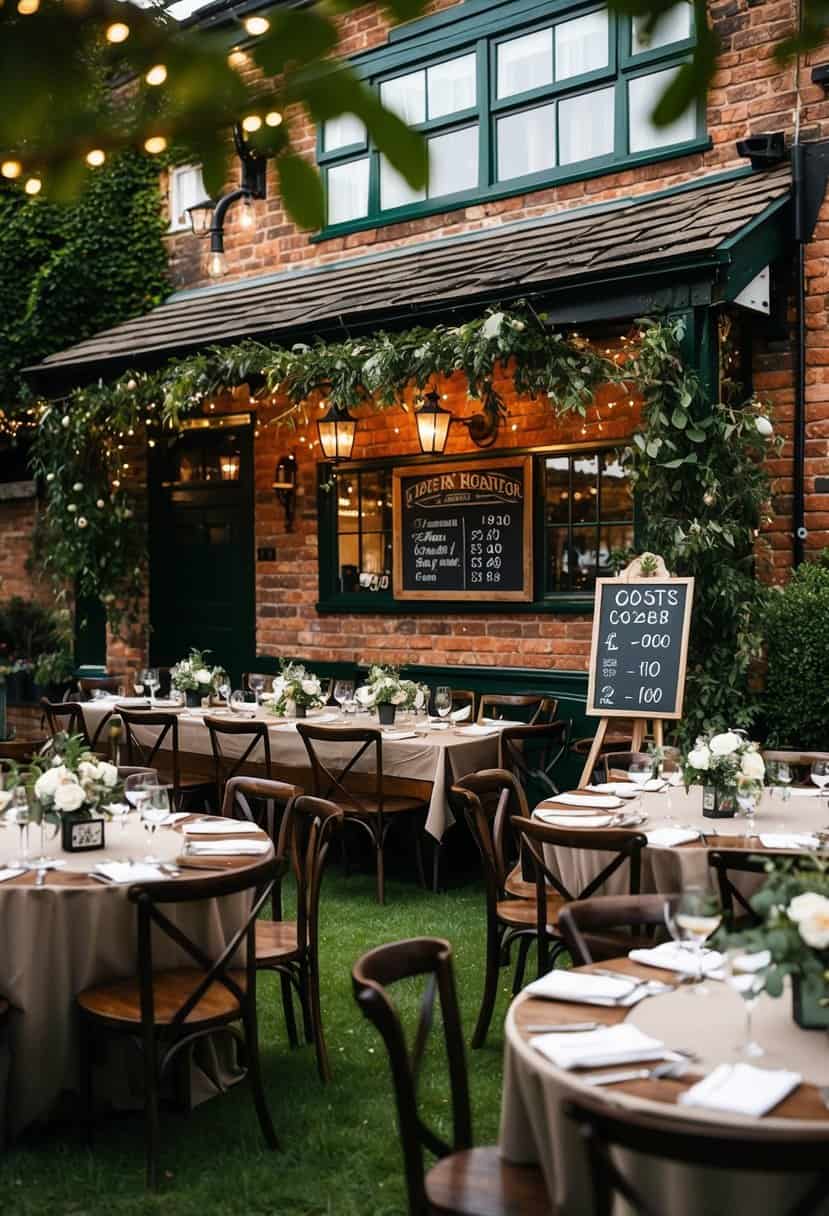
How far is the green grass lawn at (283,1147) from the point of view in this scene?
3713 millimetres

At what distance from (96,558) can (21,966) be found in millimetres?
7633

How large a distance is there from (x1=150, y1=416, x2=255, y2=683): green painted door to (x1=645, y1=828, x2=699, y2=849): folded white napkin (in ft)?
22.4

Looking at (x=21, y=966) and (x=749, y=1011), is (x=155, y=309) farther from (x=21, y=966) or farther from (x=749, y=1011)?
(x=749, y=1011)

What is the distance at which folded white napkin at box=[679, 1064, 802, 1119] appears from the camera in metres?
2.38

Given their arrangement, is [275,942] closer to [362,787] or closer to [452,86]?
[362,787]

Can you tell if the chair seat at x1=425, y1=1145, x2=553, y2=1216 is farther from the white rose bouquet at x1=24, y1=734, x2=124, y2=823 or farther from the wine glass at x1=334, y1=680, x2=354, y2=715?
the wine glass at x1=334, y1=680, x2=354, y2=715

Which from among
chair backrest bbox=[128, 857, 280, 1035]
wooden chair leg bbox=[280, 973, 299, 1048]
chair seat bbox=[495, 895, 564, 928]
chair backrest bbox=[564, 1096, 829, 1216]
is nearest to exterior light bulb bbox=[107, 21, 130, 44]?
chair backrest bbox=[564, 1096, 829, 1216]

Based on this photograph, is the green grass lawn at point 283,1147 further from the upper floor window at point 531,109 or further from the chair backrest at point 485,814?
the upper floor window at point 531,109

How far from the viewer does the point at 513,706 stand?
9.08m

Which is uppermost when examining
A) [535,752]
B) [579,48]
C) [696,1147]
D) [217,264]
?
[579,48]

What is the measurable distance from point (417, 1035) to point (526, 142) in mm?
8013

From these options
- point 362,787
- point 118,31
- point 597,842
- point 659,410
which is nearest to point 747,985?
point 597,842

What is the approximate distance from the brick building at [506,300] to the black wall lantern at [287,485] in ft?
0.25

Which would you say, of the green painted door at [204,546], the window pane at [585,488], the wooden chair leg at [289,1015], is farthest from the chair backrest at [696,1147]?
the green painted door at [204,546]
